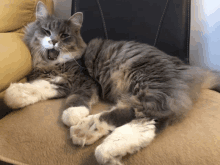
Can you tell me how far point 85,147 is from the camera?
0.73m

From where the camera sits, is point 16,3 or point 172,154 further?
point 16,3

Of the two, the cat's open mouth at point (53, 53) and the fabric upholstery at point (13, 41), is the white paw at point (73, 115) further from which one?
the cat's open mouth at point (53, 53)

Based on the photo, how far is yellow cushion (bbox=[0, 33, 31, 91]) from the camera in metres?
1.01

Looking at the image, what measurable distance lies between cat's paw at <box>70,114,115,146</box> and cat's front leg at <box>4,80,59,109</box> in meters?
0.43

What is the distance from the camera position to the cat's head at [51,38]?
131 centimetres

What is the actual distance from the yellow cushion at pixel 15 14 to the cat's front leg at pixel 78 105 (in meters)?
0.86

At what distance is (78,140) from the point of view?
0.72 metres

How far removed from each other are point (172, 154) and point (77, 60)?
1.15 m

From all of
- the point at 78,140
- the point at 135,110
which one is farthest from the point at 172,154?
the point at 78,140

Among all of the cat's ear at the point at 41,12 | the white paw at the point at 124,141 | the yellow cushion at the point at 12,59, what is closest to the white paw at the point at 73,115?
the white paw at the point at 124,141

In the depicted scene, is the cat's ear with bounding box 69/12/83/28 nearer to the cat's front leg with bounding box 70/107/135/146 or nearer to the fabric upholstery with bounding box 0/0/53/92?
the fabric upholstery with bounding box 0/0/53/92

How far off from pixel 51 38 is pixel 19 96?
1.88 feet

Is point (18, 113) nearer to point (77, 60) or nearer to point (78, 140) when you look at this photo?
point (78, 140)

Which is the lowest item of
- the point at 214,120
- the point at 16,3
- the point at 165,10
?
the point at 214,120
